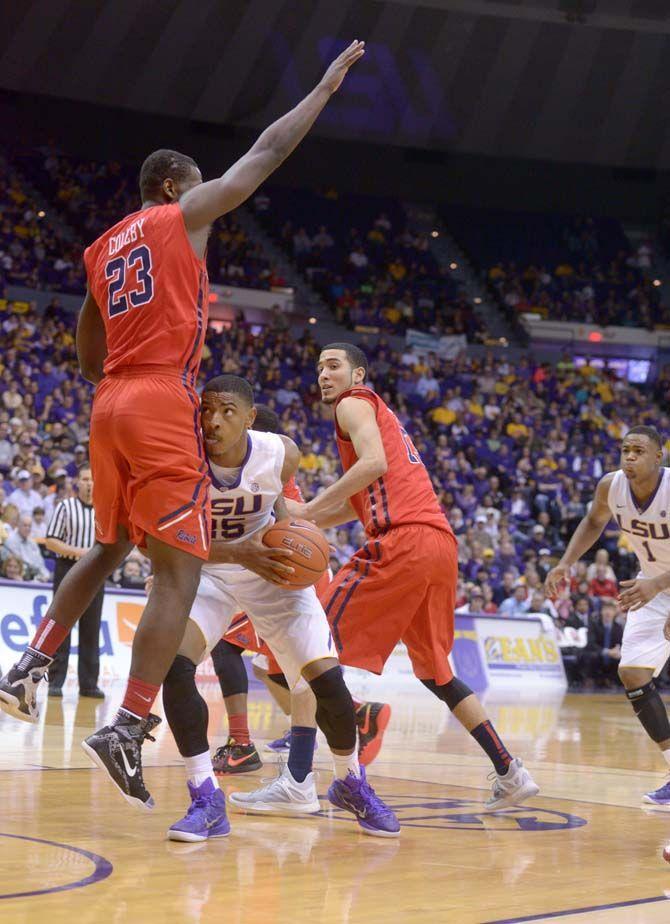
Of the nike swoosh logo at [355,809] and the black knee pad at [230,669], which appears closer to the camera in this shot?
the nike swoosh logo at [355,809]

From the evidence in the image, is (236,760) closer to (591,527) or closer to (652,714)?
(652,714)

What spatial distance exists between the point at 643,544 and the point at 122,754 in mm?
3837

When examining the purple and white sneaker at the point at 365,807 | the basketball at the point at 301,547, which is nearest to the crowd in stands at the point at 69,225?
the basketball at the point at 301,547

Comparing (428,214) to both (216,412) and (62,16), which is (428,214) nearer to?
(62,16)

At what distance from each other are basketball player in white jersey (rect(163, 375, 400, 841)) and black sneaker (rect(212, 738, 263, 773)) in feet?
4.14

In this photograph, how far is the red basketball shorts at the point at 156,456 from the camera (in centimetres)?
428

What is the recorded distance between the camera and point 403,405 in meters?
25.0

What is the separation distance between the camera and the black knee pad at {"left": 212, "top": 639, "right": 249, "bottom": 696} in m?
6.89

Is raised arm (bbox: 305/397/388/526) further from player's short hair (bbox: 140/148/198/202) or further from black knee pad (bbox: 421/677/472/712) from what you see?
player's short hair (bbox: 140/148/198/202)

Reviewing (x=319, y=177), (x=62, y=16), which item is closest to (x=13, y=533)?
(x=62, y=16)

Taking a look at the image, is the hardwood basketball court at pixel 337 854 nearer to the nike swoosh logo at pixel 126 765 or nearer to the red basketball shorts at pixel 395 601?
the nike swoosh logo at pixel 126 765

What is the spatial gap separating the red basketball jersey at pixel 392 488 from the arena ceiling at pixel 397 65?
20140 mm

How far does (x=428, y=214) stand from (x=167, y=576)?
29.6 m

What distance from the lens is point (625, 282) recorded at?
1309 inches
